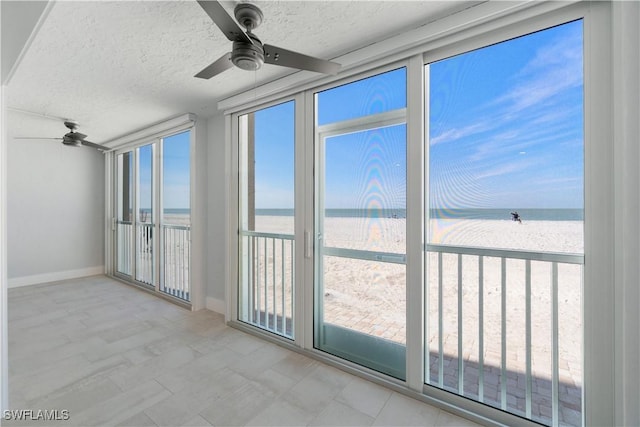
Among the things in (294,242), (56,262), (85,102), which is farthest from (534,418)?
(56,262)

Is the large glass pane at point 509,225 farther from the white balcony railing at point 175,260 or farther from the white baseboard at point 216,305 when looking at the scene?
the white balcony railing at point 175,260

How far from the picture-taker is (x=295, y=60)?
5.10ft

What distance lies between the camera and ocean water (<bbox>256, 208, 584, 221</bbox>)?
1539 mm

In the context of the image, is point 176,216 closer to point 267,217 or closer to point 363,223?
point 267,217

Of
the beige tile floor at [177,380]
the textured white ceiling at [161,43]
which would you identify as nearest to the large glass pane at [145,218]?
the beige tile floor at [177,380]

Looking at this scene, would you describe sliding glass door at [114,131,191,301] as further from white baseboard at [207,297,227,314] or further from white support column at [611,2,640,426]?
white support column at [611,2,640,426]

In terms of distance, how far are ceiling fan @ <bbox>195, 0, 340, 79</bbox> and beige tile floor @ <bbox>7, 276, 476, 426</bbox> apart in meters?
2.11

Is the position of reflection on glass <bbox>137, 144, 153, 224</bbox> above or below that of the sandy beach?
above

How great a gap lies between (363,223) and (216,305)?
2.39 meters

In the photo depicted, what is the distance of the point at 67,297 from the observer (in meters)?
3.88

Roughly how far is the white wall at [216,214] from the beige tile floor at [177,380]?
0.40 m

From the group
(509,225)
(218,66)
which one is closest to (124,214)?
(218,66)

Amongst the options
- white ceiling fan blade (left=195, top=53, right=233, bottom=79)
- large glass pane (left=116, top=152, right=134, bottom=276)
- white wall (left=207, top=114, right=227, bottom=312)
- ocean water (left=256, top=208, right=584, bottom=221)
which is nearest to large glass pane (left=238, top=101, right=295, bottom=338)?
white wall (left=207, top=114, right=227, bottom=312)

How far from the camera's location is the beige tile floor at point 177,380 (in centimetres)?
171
